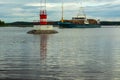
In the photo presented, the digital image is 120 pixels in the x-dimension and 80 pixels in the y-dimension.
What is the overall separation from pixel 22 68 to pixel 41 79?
3228mm

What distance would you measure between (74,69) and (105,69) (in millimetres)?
1190

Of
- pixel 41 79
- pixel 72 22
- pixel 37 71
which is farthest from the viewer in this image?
pixel 72 22

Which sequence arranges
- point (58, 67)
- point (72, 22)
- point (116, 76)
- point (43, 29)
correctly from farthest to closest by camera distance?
point (72, 22)
point (43, 29)
point (58, 67)
point (116, 76)

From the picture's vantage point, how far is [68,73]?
46.5 ft

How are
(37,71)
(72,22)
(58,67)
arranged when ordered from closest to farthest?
(37,71) < (58,67) < (72,22)

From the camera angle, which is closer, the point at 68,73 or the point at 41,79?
the point at 41,79

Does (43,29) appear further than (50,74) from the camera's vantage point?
Yes

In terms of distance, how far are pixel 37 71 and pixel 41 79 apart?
220cm

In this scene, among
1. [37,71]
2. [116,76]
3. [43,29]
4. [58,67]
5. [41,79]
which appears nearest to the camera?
[41,79]

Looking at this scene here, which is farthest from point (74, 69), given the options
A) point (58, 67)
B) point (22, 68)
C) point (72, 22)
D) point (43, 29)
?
point (72, 22)

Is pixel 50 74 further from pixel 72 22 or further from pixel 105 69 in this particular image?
pixel 72 22

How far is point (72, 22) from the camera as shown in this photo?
523ft

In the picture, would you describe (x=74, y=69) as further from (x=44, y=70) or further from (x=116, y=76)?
(x=116, y=76)

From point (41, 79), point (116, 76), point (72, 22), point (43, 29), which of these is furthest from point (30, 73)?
point (72, 22)
